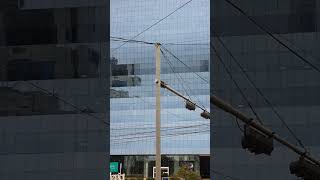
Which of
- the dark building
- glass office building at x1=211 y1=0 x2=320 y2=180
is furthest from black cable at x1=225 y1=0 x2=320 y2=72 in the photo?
the dark building

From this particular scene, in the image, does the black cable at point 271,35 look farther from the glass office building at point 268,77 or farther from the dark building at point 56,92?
the dark building at point 56,92

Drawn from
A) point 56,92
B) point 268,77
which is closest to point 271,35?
point 268,77

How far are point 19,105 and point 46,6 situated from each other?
34cm

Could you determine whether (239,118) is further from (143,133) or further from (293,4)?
(143,133)

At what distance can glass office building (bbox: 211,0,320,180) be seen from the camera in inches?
60.3

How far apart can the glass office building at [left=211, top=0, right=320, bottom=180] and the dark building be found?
392 mm

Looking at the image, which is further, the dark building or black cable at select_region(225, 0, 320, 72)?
the dark building

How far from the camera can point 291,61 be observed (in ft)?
5.17

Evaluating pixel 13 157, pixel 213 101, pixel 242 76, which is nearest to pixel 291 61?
pixel 242 76

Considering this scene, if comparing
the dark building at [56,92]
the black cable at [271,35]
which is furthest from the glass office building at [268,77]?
the dark building at [56,92]

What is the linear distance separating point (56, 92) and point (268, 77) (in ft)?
2.25

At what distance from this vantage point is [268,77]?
62.9 inches

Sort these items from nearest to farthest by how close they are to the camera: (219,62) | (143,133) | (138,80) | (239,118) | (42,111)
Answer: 1. (239,118)
2. (219,62)
3. (42,111)
4. (138,80)
5. (143,133)

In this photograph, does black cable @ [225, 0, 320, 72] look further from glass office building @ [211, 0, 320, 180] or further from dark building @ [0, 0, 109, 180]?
dark building @ [0, 0, 109, 180]
